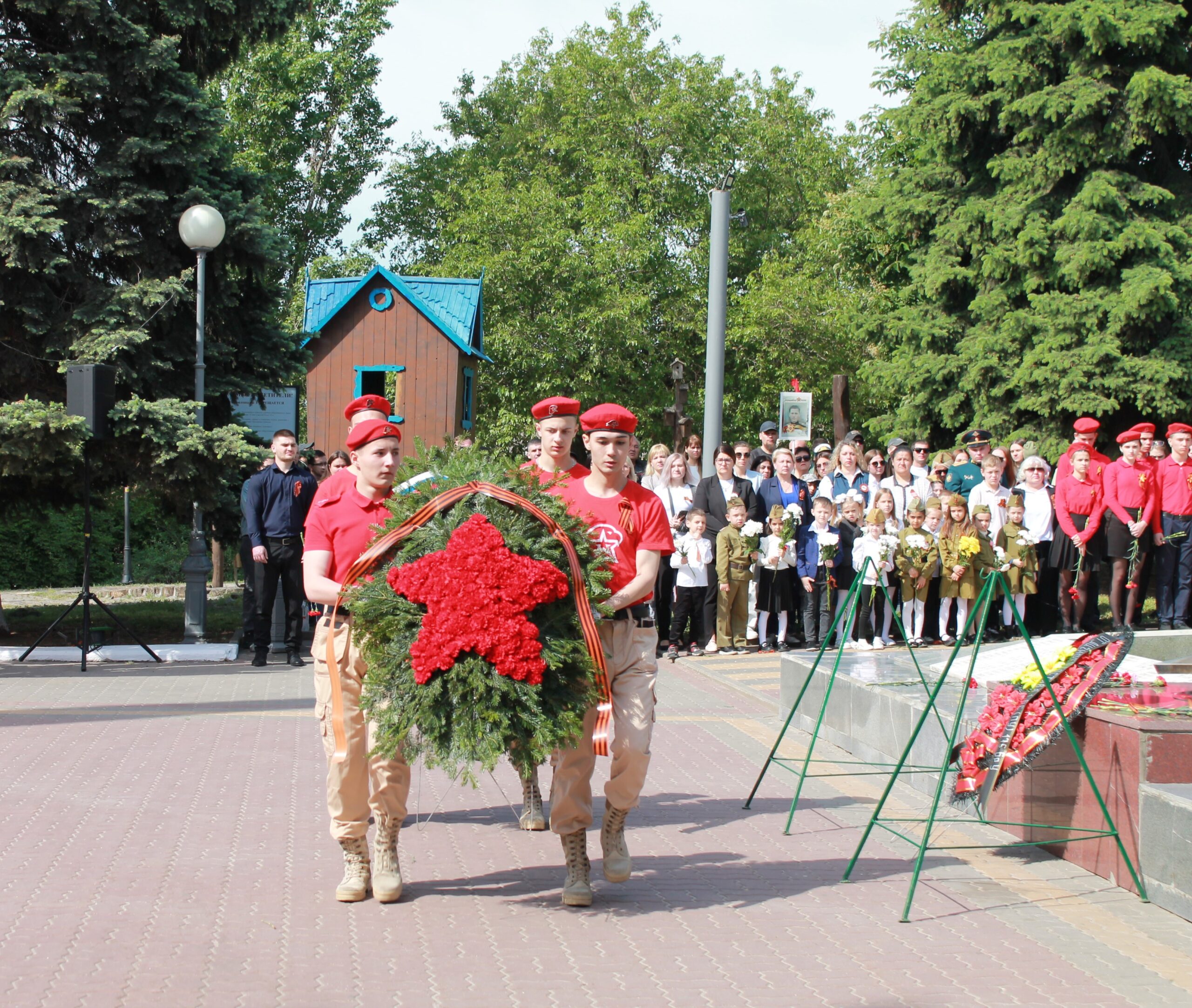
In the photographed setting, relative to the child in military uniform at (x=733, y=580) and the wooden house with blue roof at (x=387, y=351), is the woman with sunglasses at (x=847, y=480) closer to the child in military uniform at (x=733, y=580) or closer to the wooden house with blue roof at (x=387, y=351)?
the child in military uniform at (x=733, y=580)

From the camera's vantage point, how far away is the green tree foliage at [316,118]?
4116 centimetres

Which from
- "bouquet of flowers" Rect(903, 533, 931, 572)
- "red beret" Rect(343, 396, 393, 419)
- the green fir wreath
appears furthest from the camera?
"bouquet of flowers" Rect(903, 533, 931, 572)

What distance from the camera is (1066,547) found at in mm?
14281

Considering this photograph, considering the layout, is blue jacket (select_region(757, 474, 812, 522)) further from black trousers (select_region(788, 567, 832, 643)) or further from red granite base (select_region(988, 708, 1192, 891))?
red granite base (select_region(988, 708, 1192, 891))

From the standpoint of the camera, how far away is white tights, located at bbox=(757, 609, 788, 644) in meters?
14.4

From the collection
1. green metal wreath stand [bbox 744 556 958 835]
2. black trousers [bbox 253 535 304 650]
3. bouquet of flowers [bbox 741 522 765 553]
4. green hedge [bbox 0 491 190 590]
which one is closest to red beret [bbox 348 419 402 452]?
green metal wreath stand [bbox 744 556 958 835]

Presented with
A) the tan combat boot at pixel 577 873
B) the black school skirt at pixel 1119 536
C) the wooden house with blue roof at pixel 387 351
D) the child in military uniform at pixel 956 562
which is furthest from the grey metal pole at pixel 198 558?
the wooden house with blue roof at pixel 387 351

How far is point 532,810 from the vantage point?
6.98 m

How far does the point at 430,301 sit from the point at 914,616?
55.7ft

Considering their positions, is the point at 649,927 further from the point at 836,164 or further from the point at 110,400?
the point at 836,164

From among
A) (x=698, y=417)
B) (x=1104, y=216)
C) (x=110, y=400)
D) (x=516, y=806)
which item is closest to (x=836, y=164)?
(x=698, y=417)

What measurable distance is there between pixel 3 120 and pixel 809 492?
388 inches

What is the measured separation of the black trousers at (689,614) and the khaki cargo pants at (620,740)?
830 centimetres

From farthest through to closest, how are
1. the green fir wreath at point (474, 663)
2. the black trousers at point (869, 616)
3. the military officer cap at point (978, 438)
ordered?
1. the military officer cap at point (978, 438)
2. the black trousers at point (869, 616)
3. the green fir wreath at point (474, 663)
